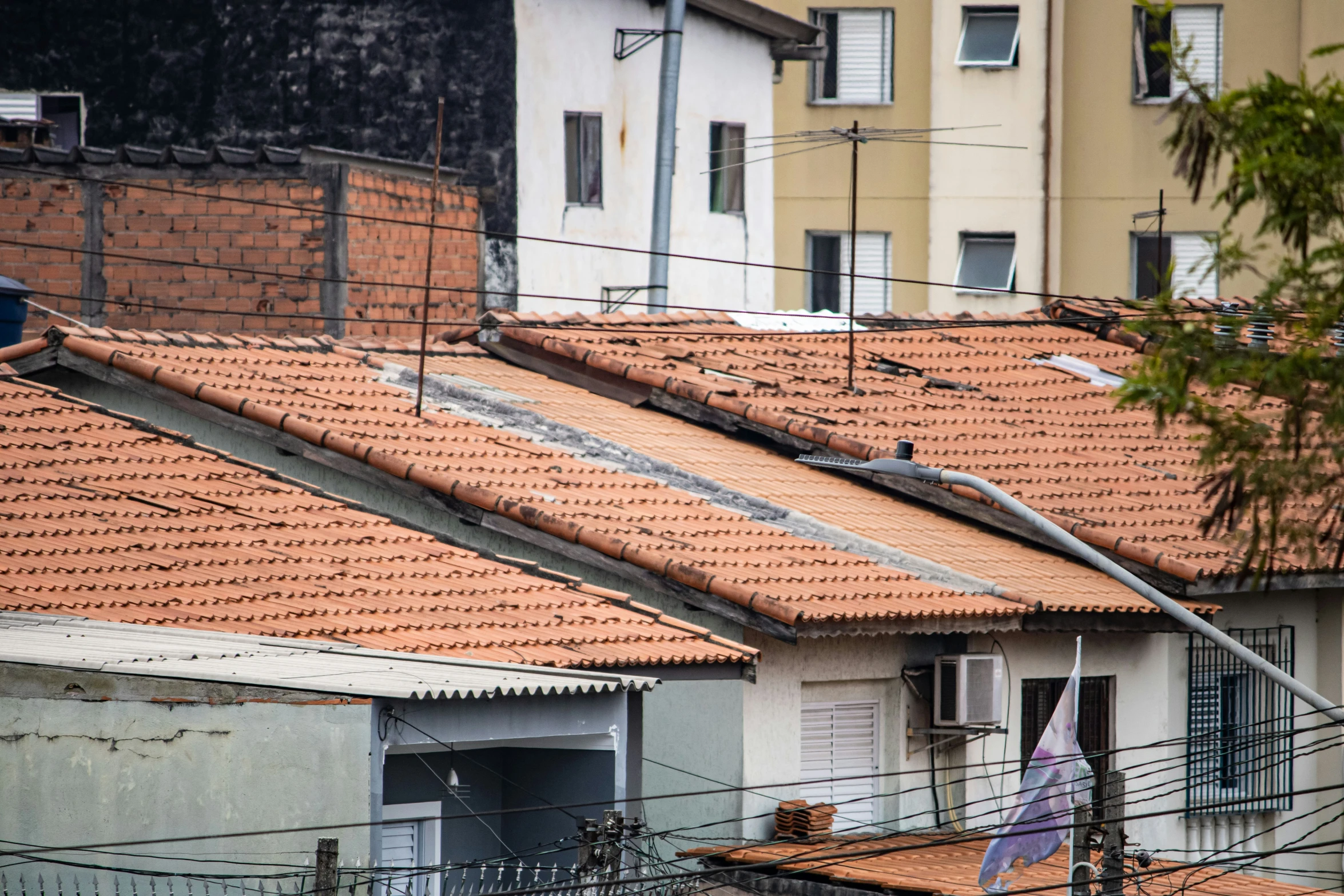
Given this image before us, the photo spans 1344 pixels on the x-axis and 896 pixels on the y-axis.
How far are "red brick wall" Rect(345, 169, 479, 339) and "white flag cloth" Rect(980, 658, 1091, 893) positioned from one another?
1091 cm

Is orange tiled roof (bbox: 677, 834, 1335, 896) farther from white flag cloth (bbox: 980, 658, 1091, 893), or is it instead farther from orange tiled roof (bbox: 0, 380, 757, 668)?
orange tiled roof (bbox: 0, 380, 757, 668)

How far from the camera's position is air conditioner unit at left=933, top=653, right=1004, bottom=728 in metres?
14.3

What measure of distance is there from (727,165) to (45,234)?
12376 mm

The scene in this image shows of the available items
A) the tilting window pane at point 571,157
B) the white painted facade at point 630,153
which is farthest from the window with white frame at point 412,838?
the tilting window pane at point 571,157

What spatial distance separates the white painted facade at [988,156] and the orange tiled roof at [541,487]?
18757 millimetres

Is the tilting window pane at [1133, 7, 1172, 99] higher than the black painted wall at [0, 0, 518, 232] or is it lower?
higher

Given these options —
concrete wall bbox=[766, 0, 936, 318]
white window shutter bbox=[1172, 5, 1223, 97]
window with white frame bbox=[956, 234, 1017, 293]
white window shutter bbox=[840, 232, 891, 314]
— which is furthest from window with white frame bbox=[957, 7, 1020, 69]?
white window shutter bbox=[840, 232, 891, 314]

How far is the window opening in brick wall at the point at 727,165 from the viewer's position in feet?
102

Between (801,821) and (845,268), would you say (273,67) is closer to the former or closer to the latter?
(845,268)

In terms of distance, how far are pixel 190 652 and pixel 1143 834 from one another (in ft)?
28.9

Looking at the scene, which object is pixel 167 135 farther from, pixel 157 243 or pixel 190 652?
pixel 190 652

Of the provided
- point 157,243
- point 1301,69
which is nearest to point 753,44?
point 157,243

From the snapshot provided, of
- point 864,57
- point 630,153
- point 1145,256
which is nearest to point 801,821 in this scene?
point 630,153

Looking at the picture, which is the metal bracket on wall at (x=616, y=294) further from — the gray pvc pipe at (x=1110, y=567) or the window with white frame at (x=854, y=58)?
the gray pvc pipe at (x=1110, y=567)
